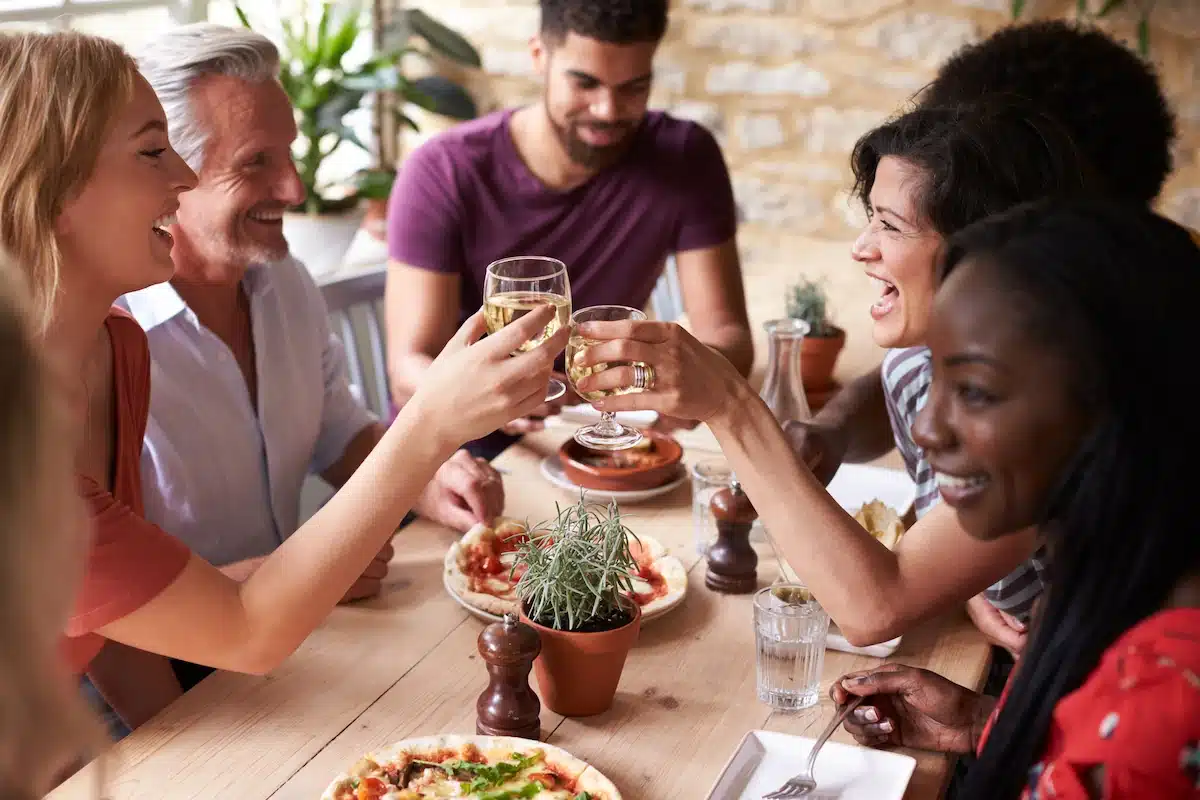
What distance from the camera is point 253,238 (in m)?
1.96

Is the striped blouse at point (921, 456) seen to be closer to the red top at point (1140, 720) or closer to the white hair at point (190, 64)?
the red top at point (1140, 720)

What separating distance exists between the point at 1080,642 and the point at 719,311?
1.86 m

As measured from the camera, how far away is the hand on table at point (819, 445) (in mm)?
1855

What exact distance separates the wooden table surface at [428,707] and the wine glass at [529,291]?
0.36 m

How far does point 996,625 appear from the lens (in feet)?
5.07

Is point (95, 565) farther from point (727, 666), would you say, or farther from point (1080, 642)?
point (1080, 642)

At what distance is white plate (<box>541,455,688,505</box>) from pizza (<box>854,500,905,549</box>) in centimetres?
37

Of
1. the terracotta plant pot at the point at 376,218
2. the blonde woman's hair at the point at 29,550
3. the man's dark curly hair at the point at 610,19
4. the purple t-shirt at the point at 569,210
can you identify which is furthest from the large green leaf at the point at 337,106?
the blonde woman's hair at the point at 29,550

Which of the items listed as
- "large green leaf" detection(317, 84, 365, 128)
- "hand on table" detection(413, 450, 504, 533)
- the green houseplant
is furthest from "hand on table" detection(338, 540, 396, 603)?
"large green leaf" detection(317, 84, 365, 128)

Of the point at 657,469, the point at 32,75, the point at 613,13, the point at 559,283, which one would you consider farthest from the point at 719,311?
the point at 32,75

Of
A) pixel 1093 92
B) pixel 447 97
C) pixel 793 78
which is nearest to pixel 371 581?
pixel 1093 92

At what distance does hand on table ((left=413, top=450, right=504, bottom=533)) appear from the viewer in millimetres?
1788

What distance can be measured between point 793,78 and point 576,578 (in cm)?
295

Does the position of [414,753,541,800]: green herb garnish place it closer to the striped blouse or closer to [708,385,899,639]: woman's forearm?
[708,385,899,639]: woman's forearm
